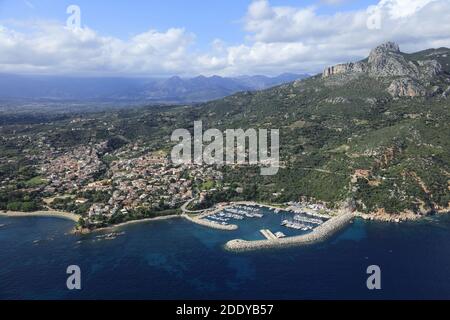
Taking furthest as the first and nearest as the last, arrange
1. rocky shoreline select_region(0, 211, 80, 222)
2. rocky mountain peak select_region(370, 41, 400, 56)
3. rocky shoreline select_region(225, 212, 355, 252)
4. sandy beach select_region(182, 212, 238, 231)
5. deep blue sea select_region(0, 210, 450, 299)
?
rocky mountain peak select_region(370, 41, 400, 56) → rocky shoreline select_region(0, 211, 80, 222) → sandy beach select_region(182, 212, 238, 231) → rocky shoreline select_region(225, 212, 355, 252) → deep blue sea select_region(0, 210, 450, 299)

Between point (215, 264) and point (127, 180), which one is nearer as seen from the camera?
point (215, 264)

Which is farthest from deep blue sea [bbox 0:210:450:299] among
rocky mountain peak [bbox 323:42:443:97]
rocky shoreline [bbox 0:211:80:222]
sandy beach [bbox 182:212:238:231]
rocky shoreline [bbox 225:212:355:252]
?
rocky mountain peak [bbox 323:42:443:97]

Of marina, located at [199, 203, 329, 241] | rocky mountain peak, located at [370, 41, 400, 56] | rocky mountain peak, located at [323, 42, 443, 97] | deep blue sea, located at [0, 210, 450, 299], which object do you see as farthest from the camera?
rocky mountain peak, located at [370, 41, 400, 56]

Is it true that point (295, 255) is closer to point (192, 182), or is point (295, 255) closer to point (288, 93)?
point (192, 182)

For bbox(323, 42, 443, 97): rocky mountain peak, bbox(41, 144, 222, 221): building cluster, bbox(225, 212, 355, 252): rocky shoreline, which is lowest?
bbox(225, 212, 355, 252): rocky shoreline

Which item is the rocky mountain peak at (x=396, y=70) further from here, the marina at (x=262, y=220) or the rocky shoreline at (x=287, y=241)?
the rocky shoreline at (x=287, y=241)

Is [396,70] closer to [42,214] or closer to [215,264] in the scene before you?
[215,264]

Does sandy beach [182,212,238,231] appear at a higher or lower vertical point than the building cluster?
lower

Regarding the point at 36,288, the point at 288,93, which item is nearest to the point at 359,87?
the point at 288,93

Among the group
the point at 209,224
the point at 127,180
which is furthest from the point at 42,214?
the point at 209,224

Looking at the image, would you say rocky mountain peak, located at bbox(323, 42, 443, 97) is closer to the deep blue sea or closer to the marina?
the deep blue sea
